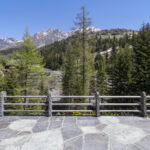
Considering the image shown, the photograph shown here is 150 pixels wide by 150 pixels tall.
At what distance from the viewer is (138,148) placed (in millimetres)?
3590

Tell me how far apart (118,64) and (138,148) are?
2407 centimetres

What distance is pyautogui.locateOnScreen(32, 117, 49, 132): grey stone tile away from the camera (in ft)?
15.7

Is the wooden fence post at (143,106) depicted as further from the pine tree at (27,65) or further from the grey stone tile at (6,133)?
the pine tree at (27,65)

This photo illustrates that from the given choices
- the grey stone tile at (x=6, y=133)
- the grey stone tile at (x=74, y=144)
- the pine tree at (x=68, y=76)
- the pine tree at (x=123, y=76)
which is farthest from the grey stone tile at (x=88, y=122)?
the pine tree at (x=123, y=76)

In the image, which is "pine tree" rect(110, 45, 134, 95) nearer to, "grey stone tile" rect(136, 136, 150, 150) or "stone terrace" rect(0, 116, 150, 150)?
"stone terrace" rect(0, 116, 150, 150)

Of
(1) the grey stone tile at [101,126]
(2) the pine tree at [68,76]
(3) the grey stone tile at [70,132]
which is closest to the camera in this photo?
(3) the grey stone tile at [70,132]

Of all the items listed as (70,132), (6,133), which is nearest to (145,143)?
(70,132)

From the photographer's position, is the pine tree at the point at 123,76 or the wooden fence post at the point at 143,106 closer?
the wooden fence post at the point at 143,106

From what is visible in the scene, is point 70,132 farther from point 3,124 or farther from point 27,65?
point 27,65

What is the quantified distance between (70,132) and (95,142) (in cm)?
112

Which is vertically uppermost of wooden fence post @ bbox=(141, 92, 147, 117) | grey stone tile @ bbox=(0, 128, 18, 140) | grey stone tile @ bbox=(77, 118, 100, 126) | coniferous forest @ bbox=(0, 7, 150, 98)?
coniferous forest @ bbox=(0, 7, 150, 98)

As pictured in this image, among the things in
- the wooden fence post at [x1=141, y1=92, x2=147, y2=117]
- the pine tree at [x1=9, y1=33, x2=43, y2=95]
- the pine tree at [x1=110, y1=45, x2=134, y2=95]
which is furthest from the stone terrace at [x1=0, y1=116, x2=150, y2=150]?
the pine tree at [x1=110, y1=45, x2=134, y2=95]

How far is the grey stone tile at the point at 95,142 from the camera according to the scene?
364 cm

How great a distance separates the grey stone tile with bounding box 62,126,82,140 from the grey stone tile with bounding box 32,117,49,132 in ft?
A: 2.99
